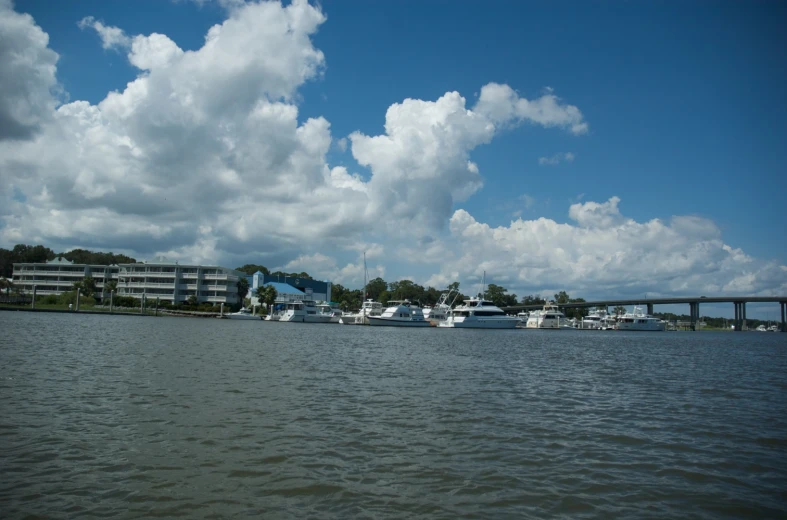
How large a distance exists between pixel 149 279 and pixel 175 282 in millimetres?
6759

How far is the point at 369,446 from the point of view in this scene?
1211 centimetres

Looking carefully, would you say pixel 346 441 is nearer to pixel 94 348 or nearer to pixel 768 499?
pixel 768 499

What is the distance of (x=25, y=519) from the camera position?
7.41 metres

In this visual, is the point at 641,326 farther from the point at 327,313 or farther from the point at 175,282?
the point at 175,282

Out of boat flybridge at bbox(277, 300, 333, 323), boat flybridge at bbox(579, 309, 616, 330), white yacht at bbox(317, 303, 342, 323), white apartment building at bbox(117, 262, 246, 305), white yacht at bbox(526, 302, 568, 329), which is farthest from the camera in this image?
boat flybridge at bbox(579, 309, 616, 330)

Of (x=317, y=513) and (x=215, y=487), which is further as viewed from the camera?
(x=215, y=487)

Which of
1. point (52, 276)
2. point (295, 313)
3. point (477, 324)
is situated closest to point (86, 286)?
point (52, 276)

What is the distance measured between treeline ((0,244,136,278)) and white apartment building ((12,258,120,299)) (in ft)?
58.9

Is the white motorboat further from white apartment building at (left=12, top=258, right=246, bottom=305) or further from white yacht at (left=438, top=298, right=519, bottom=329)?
white yacht at (left=438, top=298, right=519, bottom=329)

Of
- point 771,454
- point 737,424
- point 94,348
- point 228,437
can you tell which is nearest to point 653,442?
point 771,454

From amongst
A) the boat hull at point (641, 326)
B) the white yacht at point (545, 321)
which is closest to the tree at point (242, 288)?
the white yacht at point (545, 321)

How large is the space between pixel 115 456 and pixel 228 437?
2570mm

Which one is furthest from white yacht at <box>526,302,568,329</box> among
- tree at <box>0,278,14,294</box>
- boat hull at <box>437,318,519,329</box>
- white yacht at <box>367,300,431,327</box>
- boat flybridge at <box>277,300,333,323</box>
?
tree at <box>0,278,14,294</box>

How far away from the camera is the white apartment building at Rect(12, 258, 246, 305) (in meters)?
132
